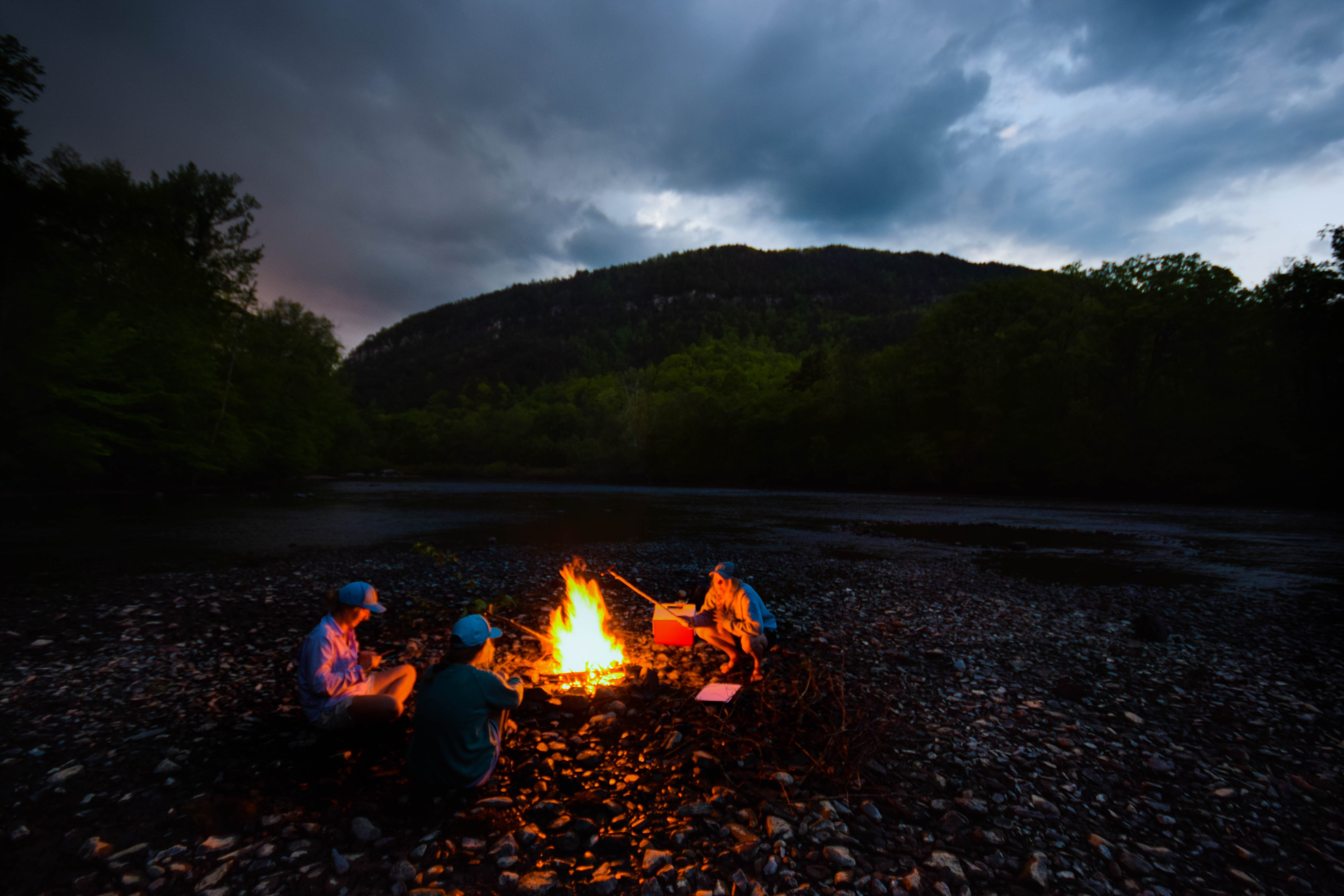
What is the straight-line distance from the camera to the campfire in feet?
28.0

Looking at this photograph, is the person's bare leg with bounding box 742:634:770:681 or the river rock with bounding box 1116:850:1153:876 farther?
the person's bare leg with bounding box 742:634:770:681

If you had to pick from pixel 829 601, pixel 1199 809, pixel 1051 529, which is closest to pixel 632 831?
pixel 1199 809

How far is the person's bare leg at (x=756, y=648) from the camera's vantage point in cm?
866

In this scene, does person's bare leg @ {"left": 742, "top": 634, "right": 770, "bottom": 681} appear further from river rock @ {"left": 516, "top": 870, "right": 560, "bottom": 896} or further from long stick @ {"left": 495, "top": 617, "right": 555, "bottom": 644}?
river rock @ {"left": 516, "top": 870, "right": 560, "bottom": 896}

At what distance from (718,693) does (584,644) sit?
2.65 metres

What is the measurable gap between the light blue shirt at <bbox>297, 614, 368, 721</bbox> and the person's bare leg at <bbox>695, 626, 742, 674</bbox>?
198 inches

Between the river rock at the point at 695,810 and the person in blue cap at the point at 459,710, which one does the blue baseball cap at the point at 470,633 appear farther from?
the river rock at the point at 695,810

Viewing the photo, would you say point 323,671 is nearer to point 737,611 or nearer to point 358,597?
point 358,597

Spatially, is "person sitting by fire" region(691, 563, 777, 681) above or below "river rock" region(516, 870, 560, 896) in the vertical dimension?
above

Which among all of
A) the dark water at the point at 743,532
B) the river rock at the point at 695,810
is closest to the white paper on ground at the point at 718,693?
the river rock at the point at 695,810

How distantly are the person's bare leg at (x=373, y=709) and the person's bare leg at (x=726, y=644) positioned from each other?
4.57 meters

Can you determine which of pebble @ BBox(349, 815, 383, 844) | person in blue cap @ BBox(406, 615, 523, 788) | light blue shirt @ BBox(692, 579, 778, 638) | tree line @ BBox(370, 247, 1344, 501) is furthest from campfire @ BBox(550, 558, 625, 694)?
tree line @ BBox(370, 247, 1344, 501)

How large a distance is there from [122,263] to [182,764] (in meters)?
53.2

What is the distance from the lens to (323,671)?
625cm
